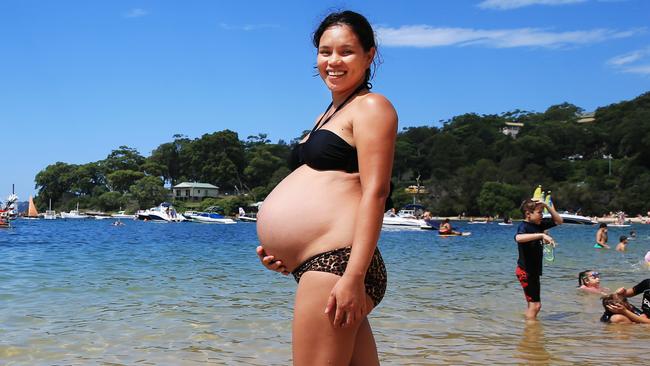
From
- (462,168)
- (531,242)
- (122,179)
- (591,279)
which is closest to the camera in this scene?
(531,242)

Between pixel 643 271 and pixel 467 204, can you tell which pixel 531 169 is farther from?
pixel 643 271

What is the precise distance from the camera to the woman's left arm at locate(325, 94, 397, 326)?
2289mm

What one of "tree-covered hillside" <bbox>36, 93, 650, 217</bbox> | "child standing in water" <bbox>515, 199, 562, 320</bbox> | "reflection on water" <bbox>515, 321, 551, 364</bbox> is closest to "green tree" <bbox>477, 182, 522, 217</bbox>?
"tree-covered hillside" <bbox>36, 93, 650, 217</bbox>

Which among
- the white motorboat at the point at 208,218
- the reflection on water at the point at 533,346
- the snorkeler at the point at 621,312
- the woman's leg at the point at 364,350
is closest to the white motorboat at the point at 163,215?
the white motorboat at the point at 208,218

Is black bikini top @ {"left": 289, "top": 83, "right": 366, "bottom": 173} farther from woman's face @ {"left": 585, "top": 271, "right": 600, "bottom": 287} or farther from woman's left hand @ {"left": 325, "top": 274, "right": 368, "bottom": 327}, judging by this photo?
woman's face @ {"left": 585, "top": 271, "right": 600, "bottom": 287}

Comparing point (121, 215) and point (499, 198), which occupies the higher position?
point (499, 198)

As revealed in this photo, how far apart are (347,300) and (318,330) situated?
17cm

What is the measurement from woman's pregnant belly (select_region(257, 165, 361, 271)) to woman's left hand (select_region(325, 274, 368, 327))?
153 millimetres

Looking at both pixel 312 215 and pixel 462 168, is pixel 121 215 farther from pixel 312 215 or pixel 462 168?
pixel 312 215

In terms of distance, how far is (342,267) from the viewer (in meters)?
2.36

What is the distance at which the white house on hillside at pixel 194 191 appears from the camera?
133875 mm

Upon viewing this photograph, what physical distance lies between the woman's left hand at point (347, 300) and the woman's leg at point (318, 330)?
3 cm

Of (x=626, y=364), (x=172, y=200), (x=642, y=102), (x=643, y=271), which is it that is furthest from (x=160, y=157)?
(x=626, y=364)

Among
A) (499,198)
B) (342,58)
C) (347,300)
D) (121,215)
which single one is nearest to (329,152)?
(342,58)
